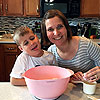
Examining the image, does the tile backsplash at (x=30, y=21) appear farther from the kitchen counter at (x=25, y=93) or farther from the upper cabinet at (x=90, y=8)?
the kitchen counter at (x=25, y=93)

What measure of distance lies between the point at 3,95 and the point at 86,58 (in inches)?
30.5

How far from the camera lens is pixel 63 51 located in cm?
135

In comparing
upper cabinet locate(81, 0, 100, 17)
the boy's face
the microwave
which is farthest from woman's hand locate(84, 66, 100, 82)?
upper cabinet locate(81, 0, 100, 17)

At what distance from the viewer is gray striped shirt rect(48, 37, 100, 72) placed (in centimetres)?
128

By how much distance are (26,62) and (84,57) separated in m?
0.52

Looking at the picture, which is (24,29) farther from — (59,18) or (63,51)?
(63,51)

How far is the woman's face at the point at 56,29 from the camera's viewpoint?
46.1 inches

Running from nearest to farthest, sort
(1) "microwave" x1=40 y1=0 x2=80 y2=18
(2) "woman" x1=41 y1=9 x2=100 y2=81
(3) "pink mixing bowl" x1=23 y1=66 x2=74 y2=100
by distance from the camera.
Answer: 1. (3) "pink mixing bowl" x1=23 y1=66 x2=74 y2=100
2. (2) "woman" x1=41 y1=9 x2=100 y2=81
3. (1) "microwave" x1=40 y1=0 x2=80 y2=18

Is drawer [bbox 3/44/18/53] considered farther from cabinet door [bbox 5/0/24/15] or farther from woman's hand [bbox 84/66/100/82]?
woman's hand [bbox 84/66/100/82]

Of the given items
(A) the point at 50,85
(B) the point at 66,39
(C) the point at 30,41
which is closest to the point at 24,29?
(C) the point at 30,41

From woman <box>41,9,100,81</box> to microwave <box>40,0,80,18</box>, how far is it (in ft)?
5.01

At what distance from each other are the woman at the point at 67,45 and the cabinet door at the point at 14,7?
173cm

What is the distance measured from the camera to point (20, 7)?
9.47 feet

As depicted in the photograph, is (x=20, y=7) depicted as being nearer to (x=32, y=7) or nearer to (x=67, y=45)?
(x=32, y=7)
